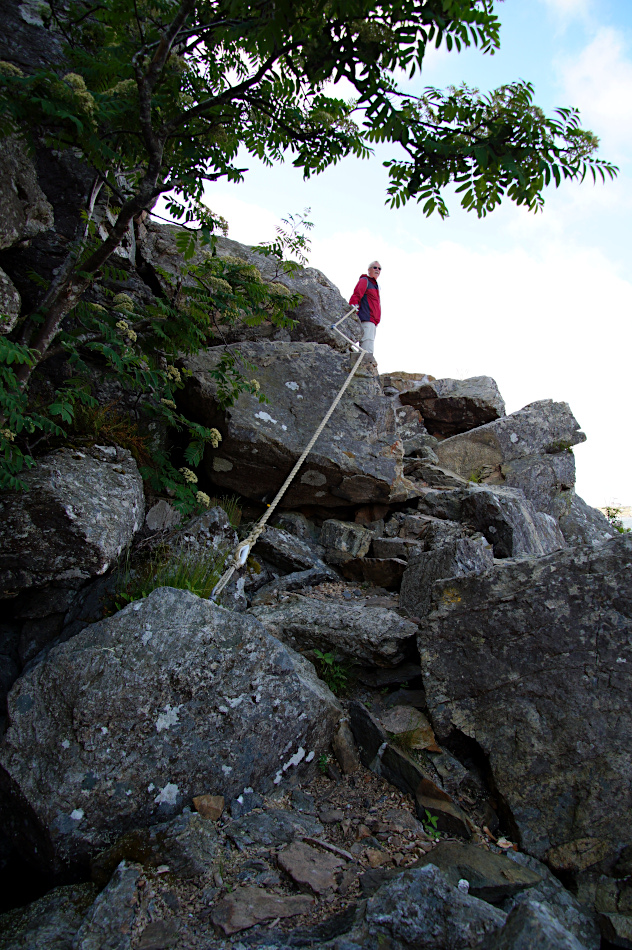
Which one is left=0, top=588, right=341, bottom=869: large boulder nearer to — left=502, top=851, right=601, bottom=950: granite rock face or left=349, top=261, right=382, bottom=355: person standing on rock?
left=502, top=851, right=601, bottom=950: granite rock face

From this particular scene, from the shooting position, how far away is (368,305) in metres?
10.9

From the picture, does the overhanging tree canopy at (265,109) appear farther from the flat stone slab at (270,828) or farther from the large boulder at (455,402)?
the large boulder at (455,402)

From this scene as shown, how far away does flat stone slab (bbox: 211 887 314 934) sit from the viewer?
2.57m

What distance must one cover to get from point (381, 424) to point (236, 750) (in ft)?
18.6

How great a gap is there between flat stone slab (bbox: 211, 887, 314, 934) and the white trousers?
9256 mm

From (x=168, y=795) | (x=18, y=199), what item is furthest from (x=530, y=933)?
(x=18, y=199)

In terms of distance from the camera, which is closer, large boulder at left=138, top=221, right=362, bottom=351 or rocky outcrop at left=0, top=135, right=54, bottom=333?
rocky outcrop at left=0, top=135, right=54, bottom=333

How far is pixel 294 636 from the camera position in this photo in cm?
486

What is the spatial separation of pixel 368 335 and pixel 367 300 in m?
0.92

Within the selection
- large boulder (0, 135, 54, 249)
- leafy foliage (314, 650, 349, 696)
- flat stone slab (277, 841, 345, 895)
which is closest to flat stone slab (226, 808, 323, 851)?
flat stone slab (277, 841, 345, 895)

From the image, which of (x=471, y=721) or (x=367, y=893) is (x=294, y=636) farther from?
(x=367, y=893)

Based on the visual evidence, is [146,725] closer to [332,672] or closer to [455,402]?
[332,672]

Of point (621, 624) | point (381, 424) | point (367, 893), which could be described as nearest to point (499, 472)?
point (381, 424)

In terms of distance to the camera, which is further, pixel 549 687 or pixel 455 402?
pixel 455 402
